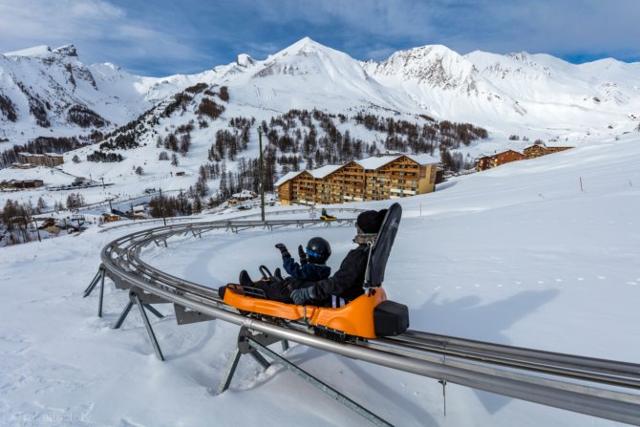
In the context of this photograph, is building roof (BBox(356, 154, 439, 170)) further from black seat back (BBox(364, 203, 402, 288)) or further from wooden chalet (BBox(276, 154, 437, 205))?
black seat back (BBox(364, 203, 402, 288))

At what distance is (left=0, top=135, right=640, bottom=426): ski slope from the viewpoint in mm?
3666

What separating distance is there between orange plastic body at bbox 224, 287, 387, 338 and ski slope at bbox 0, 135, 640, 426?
992mm

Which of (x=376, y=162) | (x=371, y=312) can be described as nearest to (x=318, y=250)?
(x=371, y=312)

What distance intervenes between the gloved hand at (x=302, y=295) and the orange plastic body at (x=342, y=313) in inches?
4.2

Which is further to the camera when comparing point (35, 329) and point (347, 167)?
point (347, 167)

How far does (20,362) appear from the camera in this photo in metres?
4.60

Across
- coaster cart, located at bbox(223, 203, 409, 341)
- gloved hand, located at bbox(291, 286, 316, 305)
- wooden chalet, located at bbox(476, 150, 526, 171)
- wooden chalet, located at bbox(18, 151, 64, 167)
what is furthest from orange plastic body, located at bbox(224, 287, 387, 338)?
wooden chalet, located at bbox(18, 151, 64, 167)

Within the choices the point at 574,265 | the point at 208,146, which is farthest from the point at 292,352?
the point at 208,146

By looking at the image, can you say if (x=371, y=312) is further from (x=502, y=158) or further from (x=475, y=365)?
(x=502, y=158)

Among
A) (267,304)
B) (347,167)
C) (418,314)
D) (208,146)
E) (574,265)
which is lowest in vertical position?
(418,314)

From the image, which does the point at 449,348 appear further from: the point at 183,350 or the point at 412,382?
the point at 183,350

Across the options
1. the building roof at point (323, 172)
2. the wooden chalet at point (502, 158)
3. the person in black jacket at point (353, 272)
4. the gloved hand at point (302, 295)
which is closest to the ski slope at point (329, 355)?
the gloved hand at point (302, 295)

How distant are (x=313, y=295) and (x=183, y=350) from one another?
2.93m

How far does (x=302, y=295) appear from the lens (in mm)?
4031
